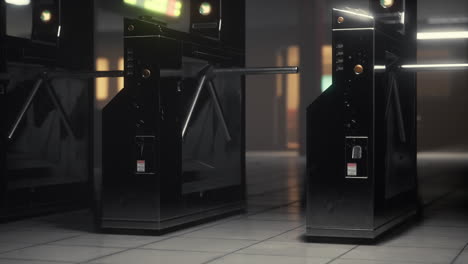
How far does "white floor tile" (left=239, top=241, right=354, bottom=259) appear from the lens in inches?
195

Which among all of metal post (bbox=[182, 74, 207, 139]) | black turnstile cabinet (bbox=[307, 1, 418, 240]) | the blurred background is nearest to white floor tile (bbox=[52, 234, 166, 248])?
metal post (bbox=[182, 74, 207, 139])

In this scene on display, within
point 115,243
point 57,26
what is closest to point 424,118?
point 57,26

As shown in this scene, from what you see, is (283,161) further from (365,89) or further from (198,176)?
(365,89)

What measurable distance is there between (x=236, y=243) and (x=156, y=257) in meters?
0.77

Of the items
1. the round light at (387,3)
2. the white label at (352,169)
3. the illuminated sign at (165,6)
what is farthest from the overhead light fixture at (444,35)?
the white label at (352,169)

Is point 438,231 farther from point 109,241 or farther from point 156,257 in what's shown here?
point 109,241

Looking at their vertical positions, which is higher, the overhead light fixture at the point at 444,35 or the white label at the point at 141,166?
the overhead light fixture at the point at 444,35

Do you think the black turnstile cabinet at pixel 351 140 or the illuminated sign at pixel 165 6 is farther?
the illuminated sign at pixel 165 6

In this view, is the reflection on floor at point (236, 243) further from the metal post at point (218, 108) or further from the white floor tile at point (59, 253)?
the metal post at point (218, 108)

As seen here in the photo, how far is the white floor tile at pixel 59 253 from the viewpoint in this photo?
190 inches

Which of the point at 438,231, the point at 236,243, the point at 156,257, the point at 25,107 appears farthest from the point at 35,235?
the point at 438,231

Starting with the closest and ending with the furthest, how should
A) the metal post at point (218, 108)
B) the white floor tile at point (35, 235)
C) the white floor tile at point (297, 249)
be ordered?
the white floor tile at point (297, 249), the white floor tile at point (35, 235), the metal post at point (218, 108)

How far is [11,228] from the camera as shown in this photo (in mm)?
6301

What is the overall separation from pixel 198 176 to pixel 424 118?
50.5 ft
